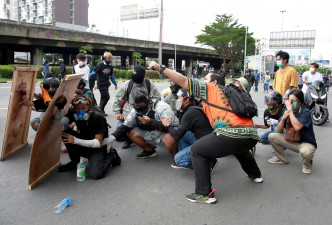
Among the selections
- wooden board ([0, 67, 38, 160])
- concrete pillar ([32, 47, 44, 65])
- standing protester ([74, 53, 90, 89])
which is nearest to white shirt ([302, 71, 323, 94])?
standing protester ([74, 53, 90, 89])

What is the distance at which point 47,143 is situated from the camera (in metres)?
3.57

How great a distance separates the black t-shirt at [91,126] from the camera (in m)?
3.89

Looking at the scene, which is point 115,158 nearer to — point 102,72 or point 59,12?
point 102,72

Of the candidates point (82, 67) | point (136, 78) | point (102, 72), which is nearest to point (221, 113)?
point (136, 78)

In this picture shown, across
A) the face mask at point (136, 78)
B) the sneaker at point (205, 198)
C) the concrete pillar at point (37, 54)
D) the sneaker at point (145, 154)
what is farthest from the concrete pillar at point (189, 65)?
the sneaker at point (205, 198)

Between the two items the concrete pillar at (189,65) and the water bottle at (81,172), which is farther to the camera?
the concrete pillar at (189,65)

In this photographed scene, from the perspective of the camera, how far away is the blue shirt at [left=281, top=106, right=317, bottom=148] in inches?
160

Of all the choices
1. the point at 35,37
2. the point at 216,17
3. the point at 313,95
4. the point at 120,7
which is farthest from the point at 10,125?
the point at 120,7

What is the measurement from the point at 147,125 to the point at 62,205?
5.47 feet

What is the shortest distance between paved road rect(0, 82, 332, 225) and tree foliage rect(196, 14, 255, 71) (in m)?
47.2

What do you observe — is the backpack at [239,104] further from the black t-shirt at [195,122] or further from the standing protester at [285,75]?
the standing protester at [285,75]

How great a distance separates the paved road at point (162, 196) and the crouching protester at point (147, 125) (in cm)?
37

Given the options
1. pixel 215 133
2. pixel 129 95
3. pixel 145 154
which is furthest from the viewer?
pixel 129 95

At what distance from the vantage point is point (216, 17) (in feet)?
170
